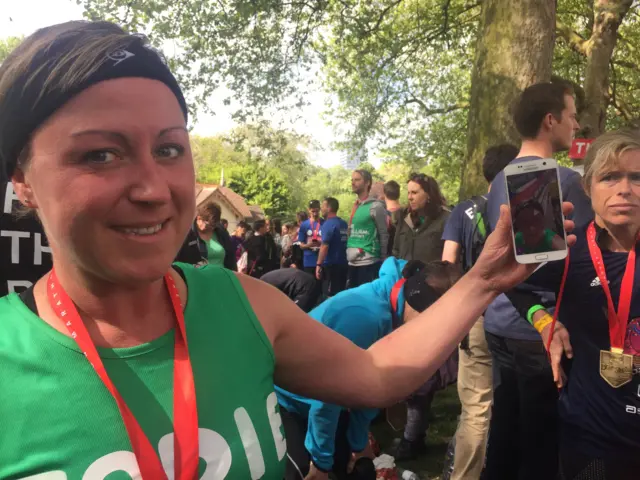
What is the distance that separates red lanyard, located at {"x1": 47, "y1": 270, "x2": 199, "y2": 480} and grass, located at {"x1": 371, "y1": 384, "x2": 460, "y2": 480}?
11.1 feet

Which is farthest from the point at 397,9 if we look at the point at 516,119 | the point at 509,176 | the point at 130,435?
the point at 130,435

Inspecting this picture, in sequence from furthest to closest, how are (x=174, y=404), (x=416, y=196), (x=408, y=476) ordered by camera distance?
(x=416, y=196) < (x=408, y=476) < (x=174, y=404)

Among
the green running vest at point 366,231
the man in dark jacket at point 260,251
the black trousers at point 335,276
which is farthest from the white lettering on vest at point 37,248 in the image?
the man in dark jacket at point 260,251

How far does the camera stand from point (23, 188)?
1.07 metres

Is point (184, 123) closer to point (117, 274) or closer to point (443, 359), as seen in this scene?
point (117, 274)

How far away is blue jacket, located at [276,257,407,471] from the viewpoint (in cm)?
260

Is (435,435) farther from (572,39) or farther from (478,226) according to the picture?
(572,39)

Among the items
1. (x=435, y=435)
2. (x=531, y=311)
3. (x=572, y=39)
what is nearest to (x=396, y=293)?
(x=531, y=311)

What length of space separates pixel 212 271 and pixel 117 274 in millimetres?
354

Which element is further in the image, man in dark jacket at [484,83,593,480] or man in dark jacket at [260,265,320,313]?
man in dark jacket at [260,265,320,313]

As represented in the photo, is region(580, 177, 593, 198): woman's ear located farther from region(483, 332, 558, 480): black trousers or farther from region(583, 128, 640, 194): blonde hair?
region(483, 332, 558, 480): black trousers

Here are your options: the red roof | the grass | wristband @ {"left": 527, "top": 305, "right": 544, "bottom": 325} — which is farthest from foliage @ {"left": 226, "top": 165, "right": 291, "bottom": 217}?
wristband @ {"left": 527, "top": 305, "right": 544, "bottom": 325}

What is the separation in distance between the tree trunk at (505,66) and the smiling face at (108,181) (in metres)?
5.06

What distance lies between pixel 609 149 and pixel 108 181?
199 cm
